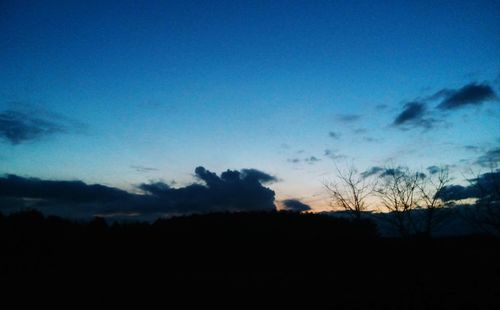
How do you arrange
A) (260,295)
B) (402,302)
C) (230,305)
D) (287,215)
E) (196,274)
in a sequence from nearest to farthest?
(402,302)
(230,305)
(260,295)
(196,274)
(287,215)

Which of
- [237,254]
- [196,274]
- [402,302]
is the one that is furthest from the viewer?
[237,254]

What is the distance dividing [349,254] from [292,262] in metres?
2.97

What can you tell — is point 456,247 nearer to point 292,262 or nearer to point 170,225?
point 292,262

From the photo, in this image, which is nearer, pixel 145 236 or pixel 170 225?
pixel 145 236

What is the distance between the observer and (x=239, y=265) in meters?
17.8

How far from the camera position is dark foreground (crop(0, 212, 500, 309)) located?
1141cm

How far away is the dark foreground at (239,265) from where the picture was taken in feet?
37.4

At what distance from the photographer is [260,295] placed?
12.0 m

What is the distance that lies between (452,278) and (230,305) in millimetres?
8295

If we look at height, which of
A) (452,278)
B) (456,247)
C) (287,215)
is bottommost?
(452,278)

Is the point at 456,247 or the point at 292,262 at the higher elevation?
the point at 456,247

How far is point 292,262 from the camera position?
58.0ft

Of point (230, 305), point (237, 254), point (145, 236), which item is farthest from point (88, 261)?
point (230, 305)

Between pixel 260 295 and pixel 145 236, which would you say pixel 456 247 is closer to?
pixel 260 295
